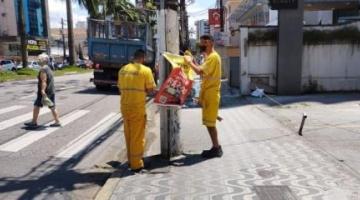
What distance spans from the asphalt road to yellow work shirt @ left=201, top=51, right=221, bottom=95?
1.95 m

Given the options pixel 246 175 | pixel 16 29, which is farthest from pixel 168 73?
pixel 16 29

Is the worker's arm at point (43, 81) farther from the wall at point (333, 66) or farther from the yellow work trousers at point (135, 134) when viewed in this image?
the wall at point (333, 66)

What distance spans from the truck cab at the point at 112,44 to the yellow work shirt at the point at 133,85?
575 inches

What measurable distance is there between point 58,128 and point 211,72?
5.37 meters

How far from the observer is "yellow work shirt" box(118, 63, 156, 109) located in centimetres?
772

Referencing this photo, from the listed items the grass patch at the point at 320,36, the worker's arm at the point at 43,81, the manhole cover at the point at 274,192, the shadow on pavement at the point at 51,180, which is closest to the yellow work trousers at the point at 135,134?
the shadow on pavement at the point at 51,180

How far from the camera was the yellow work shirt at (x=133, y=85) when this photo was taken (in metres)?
7.72

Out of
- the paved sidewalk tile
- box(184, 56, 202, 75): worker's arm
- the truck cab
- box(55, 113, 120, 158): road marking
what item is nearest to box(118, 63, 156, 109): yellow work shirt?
box(184, 56, 202, 75): worker's arm

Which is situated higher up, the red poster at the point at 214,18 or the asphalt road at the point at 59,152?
the red poster at the point at 214,18

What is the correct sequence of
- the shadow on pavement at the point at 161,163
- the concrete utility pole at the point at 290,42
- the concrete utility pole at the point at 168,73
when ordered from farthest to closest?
the concrete utility pole at the point at 290,42 → the concrete utility pole at the point at 168,73 → the shadow on pavement at the point at 161,163

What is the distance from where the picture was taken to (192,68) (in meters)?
8.10

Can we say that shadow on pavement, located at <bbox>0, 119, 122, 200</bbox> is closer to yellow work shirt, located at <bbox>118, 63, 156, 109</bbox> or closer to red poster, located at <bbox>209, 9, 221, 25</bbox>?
yellow work shirt, located at <bbox>118, 63, 156, 109</bbox>

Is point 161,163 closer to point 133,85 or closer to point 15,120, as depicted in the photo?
point 133,85

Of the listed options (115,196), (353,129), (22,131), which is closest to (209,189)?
(115,196)
